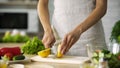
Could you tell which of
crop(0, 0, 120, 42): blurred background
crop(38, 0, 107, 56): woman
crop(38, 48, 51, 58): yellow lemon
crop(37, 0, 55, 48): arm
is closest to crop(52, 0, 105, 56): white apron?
crop(38, 0, 107, 56): woman

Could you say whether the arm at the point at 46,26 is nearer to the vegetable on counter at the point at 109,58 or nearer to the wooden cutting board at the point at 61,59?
the wooden cutting board at the point at 61,59

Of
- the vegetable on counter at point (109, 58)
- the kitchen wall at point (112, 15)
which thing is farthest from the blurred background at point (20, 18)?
the vegetable on counter at point (109, 58)

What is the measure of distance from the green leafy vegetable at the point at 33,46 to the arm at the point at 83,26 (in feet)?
0.64

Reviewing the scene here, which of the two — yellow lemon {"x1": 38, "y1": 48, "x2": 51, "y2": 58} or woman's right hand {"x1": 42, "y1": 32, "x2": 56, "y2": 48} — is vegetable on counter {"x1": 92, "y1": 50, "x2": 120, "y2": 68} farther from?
woman's right hand {"x1": 42, "y1": 32, "x2": 56, "y2": 48}

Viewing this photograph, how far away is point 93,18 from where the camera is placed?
1.86 m

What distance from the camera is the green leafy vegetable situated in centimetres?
189

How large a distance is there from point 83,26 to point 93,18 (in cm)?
8

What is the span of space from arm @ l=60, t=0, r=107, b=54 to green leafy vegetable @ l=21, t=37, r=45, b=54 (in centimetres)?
20

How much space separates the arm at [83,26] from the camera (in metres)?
1.76

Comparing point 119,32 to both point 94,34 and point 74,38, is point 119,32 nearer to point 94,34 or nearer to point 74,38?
point 94,34

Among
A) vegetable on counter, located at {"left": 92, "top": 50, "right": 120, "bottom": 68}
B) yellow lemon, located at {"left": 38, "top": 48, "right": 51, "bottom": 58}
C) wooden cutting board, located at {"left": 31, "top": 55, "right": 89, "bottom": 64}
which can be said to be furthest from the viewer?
yellow lemon, located at {"left": 38, "top": 48, "right": 51, "bottom": 58}

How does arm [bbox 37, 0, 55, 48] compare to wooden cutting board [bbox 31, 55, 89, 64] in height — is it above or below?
→ above

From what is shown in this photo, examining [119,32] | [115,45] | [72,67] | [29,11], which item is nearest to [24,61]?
[72,67]

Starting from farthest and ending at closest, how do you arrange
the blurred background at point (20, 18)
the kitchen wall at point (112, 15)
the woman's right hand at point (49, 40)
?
the blurred background at point (20, 18) → the kitchen wall at point (112, 15) → the woman's right hand at point (49, 40)
